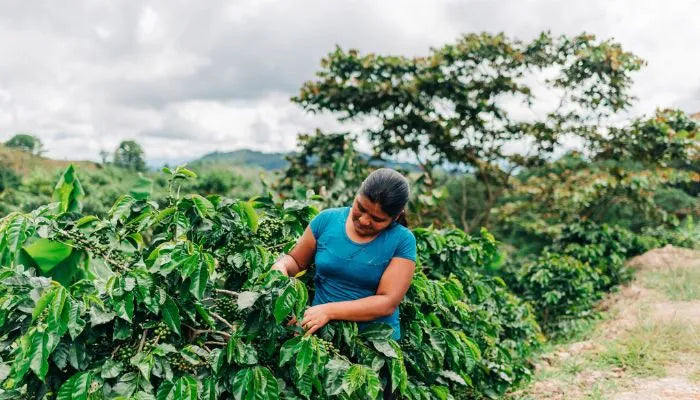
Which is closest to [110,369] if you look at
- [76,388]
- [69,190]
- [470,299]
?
[76,388]

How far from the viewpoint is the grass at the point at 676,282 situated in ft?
19.8

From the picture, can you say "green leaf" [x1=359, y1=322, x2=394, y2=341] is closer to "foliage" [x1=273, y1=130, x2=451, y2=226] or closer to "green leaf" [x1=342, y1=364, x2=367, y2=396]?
"green leaf" [x1=342, y1=364, x2=367, y2=396]

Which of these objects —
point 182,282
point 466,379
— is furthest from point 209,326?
point 466,379

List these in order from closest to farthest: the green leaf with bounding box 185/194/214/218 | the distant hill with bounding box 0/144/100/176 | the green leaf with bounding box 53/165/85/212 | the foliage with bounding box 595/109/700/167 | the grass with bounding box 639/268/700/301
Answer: the green leaf with bounding box 185/194/214/218, the green leaf with bounding box 53/165/85/212, the grass with bounding box 639/268/700/301, the foliage with bounding box 595/109/700/167, the distant hill with bounding box 0/144/100/176

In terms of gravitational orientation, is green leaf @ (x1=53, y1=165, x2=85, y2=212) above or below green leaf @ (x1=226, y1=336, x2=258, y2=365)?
above

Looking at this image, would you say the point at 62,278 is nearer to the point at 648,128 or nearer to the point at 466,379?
the point at 466,379

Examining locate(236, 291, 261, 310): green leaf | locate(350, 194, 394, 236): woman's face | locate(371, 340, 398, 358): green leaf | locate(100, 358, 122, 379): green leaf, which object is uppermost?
locate(350, 194, 394, 236): woman's face

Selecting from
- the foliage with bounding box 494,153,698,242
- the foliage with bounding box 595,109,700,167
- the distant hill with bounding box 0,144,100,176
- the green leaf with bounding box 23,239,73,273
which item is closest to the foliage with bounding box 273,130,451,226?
the foliage with bounding box 494,153,698,242

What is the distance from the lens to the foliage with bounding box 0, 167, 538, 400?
1.82m

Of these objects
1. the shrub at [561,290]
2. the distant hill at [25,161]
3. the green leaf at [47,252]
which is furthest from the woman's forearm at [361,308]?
the distant hill at [25,161]

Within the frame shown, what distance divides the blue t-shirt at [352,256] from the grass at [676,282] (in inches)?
210

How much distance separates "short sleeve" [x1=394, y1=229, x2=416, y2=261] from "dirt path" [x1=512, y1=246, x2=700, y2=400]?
2218 millimetres

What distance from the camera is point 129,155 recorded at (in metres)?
51.4

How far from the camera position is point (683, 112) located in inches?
305
